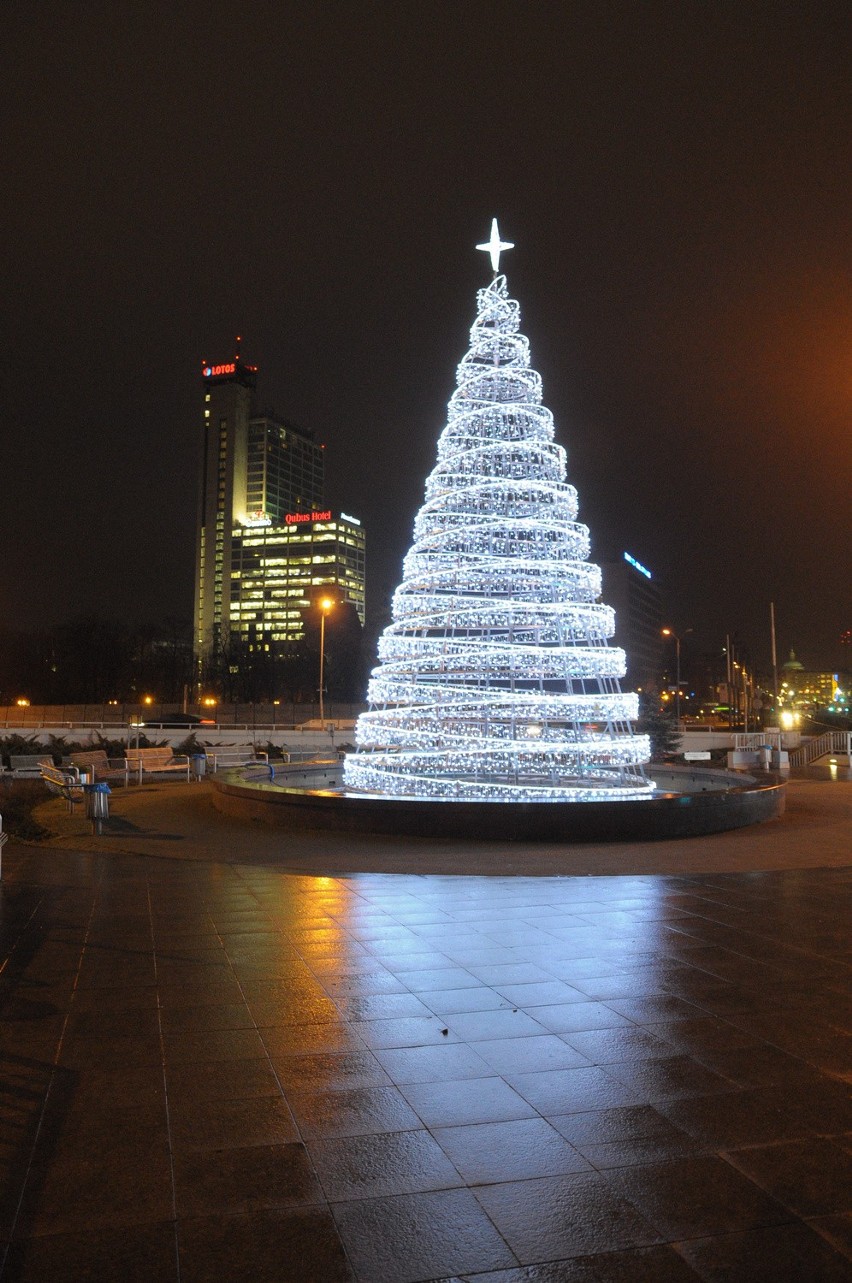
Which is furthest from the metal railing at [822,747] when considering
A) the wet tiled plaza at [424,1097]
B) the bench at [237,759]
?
the wet tiled plaza at [424,1097]

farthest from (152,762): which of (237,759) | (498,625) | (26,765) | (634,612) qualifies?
(634,612)

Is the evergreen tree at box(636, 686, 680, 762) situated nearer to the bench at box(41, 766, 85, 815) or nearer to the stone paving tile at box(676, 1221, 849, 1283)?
the bench at box(41, 766, 85, 815)

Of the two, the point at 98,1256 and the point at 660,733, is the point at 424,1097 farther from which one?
the point at 660,733

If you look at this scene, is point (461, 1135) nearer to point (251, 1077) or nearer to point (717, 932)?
point (251, 1077)

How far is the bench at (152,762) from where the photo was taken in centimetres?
2331

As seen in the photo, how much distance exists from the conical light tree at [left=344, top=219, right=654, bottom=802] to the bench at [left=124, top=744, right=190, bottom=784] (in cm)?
790

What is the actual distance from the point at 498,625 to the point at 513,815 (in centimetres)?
423

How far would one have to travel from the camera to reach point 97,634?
245 feet

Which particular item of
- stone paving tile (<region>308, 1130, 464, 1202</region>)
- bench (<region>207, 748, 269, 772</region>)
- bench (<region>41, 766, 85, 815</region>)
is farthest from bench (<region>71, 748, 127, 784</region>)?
stone paving tile (<region>308, 1130, 464, 1202</region>)

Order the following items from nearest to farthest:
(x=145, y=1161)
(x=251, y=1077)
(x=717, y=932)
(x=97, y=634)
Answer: (x=145, y=1161) < (x=251, y=1077) < (x=717, y=932) < (x=97, y=634)

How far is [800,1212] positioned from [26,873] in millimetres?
9481

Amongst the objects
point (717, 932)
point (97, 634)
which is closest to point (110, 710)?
point (97, 634)

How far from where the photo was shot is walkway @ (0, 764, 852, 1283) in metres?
3.40

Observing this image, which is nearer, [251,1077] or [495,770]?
[251,1077]
